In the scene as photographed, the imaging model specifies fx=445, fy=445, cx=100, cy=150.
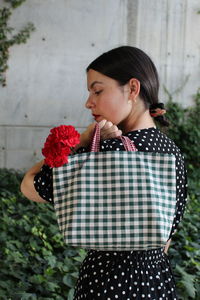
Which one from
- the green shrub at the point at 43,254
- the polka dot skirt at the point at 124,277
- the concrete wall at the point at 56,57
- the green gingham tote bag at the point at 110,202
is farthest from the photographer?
the concrete wall at the point at 56,57

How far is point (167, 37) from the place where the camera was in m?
7.04

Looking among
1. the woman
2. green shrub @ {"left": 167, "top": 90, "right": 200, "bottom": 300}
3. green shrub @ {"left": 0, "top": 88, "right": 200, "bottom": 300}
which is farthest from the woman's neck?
green shrub @ {"left": 167, "top": 90, "right": 200, "bottom": 300}

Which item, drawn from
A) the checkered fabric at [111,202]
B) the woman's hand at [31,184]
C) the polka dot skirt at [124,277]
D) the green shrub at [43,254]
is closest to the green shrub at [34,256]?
the green shrub at [43,254]

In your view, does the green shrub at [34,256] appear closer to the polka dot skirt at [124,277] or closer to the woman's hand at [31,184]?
the polka dot skirt at [124,277]

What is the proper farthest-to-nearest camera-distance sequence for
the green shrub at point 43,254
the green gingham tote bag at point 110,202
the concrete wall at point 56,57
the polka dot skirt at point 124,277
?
the concrete wall at point 56,57 < the green shrub at point 43,254 < the polka dot skirt at point 124,277 < the green gingham tote bag at point 110,202

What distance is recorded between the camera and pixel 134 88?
1.44 m

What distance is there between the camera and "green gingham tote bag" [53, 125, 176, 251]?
4.19 feet

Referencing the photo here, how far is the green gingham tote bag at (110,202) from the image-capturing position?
1.28 metres

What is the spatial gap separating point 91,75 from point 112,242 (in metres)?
0.55

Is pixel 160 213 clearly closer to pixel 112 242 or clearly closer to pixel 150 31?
pixel 112 242

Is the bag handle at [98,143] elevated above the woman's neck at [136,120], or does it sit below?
below

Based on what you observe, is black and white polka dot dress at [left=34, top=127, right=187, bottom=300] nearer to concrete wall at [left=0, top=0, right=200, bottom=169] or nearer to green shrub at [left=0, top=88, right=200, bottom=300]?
green shrub at [left=0, top=88, right=200, bottom=300]

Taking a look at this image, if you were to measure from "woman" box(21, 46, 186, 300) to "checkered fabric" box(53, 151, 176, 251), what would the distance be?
76mm

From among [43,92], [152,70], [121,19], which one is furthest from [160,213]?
[121,19]
